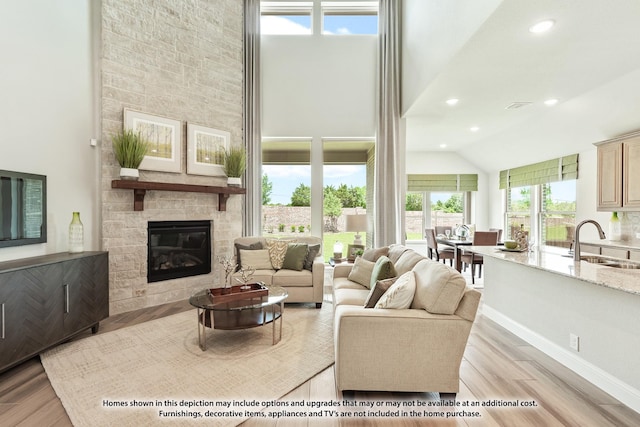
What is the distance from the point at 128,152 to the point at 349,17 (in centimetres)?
421

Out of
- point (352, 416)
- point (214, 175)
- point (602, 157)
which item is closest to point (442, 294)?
point (352, 416)

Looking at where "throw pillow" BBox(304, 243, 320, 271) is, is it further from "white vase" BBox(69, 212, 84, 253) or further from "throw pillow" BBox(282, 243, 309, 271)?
"white vase" BBox(69, 212, 84, 253)

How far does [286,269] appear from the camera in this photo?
173 inches

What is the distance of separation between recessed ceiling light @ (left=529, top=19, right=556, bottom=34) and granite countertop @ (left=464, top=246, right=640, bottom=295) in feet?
6.01

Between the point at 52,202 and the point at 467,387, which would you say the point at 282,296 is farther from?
the point at 52,202

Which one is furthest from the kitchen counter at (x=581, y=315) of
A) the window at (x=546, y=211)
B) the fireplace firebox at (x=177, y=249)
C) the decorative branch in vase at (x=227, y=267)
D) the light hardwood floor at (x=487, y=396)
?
the fireplace firebox at (x=177, y=249)

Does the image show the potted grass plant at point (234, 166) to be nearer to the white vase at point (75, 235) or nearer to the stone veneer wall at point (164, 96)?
the stone veneer wall at point (164, 96)

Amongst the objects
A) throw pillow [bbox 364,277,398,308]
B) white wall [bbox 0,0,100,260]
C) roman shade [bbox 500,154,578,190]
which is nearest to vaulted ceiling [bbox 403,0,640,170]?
roman shade [bbox 500,154,578,190]

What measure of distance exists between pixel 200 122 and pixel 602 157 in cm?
576

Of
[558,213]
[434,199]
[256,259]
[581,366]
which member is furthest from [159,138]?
[558,213]

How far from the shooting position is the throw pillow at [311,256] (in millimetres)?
4449

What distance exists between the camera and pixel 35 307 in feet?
8.81

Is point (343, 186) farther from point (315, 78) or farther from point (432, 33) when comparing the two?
point (432, 33)

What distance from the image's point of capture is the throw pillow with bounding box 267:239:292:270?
4423 mm
